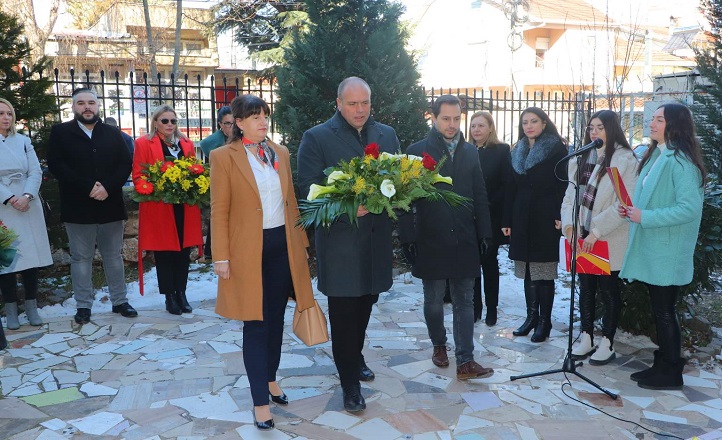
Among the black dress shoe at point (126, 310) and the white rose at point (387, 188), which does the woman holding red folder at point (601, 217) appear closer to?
the white rose at point (387, 188)

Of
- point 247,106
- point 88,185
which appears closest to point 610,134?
point 247,106

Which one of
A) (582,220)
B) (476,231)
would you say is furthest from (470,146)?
(582,220)

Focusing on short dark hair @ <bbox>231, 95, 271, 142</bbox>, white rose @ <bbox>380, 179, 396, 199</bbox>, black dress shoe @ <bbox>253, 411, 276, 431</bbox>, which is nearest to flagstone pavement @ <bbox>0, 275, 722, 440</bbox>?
black dress shoe @ <bbox>253, 411, 276, 431</bbox>

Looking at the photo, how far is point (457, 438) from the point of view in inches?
153

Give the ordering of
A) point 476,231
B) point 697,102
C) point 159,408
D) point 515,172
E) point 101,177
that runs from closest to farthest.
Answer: point 159,408 < point 476,231 < point 515,172 < point 101,177 < point 697,102

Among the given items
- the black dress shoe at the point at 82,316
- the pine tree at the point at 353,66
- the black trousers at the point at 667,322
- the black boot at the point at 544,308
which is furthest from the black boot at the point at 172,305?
the black trousers at the point at 667,322

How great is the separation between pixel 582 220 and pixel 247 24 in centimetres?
1732

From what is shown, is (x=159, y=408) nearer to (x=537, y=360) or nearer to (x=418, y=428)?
(x=418, y=428)

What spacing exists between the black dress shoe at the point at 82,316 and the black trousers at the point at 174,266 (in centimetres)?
76

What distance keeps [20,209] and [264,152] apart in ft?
10.8

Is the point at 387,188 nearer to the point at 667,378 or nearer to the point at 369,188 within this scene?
the point at 369,188

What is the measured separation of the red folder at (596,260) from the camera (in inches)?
191

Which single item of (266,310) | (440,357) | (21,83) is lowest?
(440,357)

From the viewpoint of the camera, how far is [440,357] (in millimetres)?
5062
